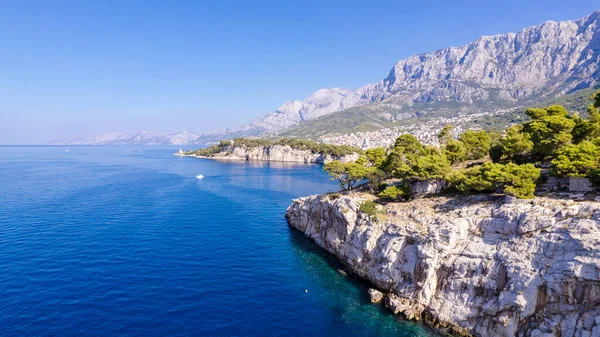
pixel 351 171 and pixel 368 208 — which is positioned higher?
pixel 351 171

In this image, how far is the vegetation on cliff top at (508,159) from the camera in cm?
3538

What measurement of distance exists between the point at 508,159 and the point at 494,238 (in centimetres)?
2339

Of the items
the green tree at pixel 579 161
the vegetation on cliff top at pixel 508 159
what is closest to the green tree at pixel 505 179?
the vegetation on cliff top at pixel 508 159

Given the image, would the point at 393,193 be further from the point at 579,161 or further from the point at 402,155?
the point at 579,161

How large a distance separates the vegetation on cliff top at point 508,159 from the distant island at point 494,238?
170 mm

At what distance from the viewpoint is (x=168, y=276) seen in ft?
136

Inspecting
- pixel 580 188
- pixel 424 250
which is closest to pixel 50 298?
pixel 424 250

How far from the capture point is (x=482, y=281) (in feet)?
103

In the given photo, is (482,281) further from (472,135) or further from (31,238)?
(31,238)

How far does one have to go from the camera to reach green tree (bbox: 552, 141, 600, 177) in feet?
111

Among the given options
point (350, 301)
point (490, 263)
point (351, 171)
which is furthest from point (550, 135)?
point (350, 301)

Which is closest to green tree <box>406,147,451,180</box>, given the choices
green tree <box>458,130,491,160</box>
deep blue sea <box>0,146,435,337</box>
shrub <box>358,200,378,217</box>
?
shrub <box>358,200,378,217</box>

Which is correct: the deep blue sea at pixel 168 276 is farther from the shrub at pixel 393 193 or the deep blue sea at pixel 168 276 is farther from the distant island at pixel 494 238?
the shrub at pixel 393 193

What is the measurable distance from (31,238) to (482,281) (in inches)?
2599
